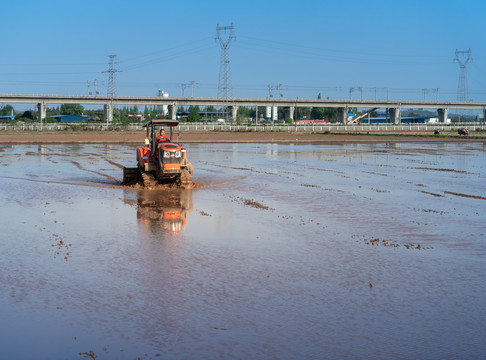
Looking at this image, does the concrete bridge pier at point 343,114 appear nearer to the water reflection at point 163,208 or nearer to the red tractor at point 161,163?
the red tractor at point 161,163

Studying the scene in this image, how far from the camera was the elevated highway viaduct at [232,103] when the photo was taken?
128 metres

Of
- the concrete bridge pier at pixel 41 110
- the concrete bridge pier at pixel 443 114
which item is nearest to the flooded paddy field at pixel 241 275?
the concrete bridge pier at pixel 41 110

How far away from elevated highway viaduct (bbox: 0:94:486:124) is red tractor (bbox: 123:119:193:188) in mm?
91161

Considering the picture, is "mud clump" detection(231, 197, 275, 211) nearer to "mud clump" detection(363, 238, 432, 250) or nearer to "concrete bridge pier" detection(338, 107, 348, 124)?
"mud clump" detection(363, 238, 432, 250)

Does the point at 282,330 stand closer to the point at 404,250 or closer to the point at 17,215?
the point at 404,250

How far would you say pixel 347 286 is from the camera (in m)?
9.35

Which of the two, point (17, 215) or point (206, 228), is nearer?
point (206, 228)

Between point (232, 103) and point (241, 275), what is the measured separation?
131 metres

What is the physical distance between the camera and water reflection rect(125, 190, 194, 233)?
1456 centimetres

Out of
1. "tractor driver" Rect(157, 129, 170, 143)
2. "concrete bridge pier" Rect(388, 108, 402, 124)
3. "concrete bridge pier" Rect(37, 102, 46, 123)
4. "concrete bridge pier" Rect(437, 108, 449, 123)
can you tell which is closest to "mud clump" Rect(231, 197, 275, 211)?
"tractor driver" Rect(157, 129, 170, 143)

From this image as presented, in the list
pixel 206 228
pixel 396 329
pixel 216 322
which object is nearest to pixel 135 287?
pixel 216 322

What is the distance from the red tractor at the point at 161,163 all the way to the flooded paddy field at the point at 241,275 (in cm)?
134

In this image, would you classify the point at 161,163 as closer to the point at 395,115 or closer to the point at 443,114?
the point at 395,115

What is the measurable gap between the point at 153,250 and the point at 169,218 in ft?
13.0
